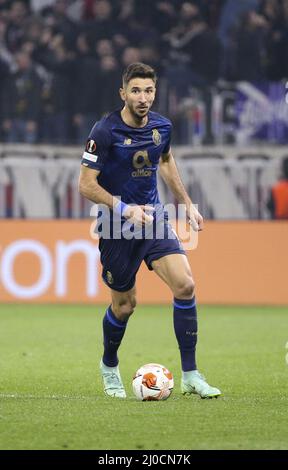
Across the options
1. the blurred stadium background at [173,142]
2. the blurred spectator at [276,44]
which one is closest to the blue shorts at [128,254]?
the blurred stadium background at [173,142]

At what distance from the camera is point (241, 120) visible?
1762cm

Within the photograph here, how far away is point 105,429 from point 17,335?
270 inches

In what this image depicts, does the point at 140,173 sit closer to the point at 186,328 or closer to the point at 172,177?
the point at 172,177

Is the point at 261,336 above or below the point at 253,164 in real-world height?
below

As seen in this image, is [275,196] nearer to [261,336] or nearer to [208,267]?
[208,267]

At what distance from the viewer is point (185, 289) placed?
798cm

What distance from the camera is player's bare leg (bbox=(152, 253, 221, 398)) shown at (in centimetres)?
796

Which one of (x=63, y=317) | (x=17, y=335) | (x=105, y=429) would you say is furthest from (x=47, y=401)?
(x=63, y=317)

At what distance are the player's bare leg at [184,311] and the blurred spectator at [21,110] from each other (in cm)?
996

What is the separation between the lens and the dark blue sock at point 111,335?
8.45m

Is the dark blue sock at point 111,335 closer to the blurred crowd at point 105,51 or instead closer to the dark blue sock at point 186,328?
the dark blue sock at point 186,328
